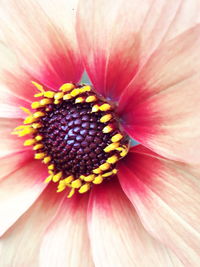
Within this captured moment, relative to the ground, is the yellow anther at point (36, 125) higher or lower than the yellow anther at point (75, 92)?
lower

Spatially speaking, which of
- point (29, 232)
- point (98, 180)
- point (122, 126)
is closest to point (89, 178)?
point (98, 180)

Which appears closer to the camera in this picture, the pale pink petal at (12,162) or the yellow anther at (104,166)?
the yellow anther at (104,166)

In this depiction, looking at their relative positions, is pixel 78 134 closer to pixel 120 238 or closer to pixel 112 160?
pixel 112 160

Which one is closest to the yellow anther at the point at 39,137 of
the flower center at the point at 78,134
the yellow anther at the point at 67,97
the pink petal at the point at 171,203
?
the flower center at the point at 78,134

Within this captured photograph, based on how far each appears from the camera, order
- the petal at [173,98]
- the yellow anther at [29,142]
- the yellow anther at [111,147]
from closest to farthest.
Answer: the petal at [173,98]
the yellow anther at [111,147]
the yellow anther at [29,142]

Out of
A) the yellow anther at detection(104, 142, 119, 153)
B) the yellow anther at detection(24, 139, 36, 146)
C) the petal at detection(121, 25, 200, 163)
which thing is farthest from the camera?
the yellow anther at detection(24, 139, 36, 146)

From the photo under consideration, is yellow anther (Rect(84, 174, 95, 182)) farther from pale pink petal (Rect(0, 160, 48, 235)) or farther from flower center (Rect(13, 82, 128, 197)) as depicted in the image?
pale pink petal (Rect(0, 160, 48, 235))

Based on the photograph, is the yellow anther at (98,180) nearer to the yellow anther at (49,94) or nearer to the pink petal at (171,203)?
the pink petal at (171,203)

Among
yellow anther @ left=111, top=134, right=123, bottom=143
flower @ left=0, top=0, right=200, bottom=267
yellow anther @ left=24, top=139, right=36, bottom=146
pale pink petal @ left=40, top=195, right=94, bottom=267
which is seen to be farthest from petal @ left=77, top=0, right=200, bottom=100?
pale pink petal @ left=40, top=195, right=94, bottom=267
